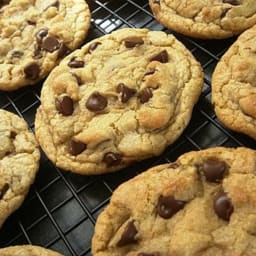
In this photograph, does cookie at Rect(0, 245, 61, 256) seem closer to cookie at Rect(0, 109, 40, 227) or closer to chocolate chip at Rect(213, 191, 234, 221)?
cookie at Rect(0, 109, 40, 227)

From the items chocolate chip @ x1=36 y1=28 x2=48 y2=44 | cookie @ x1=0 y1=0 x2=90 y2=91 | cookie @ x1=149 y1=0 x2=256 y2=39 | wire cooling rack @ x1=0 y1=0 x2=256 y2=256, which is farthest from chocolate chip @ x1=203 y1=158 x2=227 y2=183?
chocolate chip @ x1=36 y1=28 x2=48 y2=44

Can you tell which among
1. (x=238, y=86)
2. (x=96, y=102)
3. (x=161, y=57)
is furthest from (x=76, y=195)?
(x=238, y=86)

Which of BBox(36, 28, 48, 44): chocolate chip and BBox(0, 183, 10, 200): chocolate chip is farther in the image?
BBox(36, 28, 48, 44): chocolate chip

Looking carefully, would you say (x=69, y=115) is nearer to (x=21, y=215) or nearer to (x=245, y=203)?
(x=21, y=215)

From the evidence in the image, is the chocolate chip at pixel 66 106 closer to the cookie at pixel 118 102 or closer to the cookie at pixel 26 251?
the cookie at pixel 118 102

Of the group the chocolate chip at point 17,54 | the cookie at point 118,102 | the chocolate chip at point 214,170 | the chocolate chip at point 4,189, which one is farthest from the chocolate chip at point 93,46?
the chocolate chip at point 214,170

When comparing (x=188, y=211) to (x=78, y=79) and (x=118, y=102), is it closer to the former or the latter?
(x=118, y=102)

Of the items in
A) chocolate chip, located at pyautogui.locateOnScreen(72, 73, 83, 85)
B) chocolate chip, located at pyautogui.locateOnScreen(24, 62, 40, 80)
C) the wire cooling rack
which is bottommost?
the wire cooling rack
